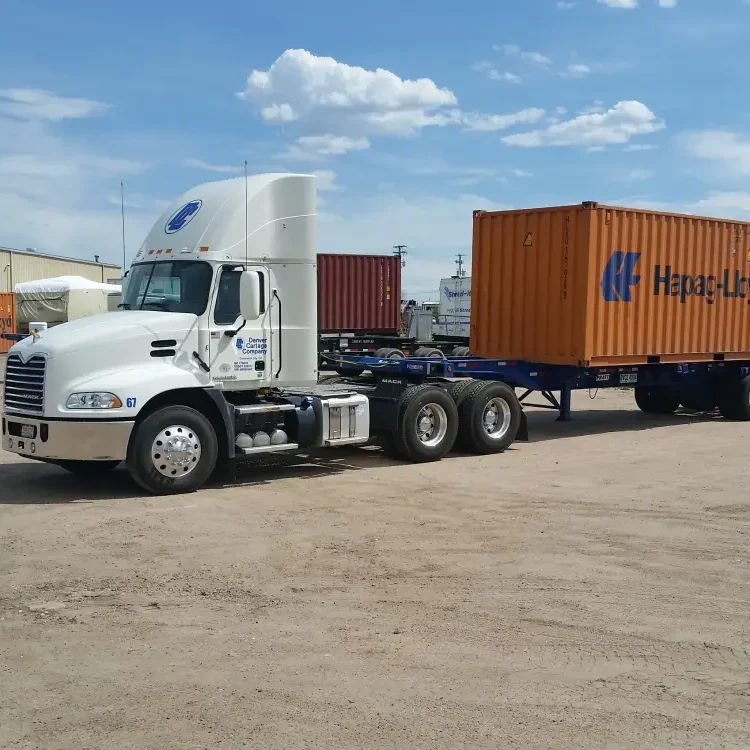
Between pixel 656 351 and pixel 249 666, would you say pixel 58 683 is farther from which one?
pixel 656 351

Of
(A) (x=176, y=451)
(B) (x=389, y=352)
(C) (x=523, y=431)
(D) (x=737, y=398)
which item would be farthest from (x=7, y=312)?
(A) (x=176, y=451)

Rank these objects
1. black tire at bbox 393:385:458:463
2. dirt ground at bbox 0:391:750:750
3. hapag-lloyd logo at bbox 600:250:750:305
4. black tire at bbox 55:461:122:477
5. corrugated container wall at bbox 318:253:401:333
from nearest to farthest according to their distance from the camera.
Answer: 1. dirt ground at bbox 0:391:750:750
2. black tire at bbox 55:461:122:477
3. black tire at bbox 393:385:458:463
4. hapag-lloyd logo at bbox 600:250:750:305
5. corrugated container wall at bbox 318:253:401:333

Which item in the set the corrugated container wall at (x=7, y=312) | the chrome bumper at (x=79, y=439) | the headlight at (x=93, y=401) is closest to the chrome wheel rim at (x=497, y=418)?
the chrome bumper at (x=79, y=439)

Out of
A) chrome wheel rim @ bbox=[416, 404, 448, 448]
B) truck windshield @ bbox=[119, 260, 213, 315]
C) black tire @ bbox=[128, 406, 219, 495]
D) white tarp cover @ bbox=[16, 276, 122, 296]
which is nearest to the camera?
black tire @ bbox=[128, 406, 219, 495]

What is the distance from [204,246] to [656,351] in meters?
8.23

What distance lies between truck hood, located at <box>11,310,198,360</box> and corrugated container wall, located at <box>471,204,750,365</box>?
635cm

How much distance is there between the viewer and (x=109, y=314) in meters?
10.2

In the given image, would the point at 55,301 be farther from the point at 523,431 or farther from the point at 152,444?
the point at 152,444

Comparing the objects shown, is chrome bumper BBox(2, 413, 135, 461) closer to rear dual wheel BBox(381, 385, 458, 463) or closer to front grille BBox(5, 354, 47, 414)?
front grille BBox(5, 354, 47, 414)

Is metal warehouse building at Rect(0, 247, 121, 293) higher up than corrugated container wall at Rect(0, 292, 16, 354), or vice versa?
metal warehouse building at Rect(0, 247, 121, 293)

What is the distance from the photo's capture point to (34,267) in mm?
54688

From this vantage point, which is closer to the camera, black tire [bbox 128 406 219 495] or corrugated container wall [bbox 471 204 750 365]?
black tire [bbox 128 406 219 495]

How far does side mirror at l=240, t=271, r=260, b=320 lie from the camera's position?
9891 millimetres

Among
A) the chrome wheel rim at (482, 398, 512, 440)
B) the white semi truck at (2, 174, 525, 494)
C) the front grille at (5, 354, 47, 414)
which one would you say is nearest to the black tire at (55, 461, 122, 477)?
the white semi truck at (2, 174, 525, 494)
